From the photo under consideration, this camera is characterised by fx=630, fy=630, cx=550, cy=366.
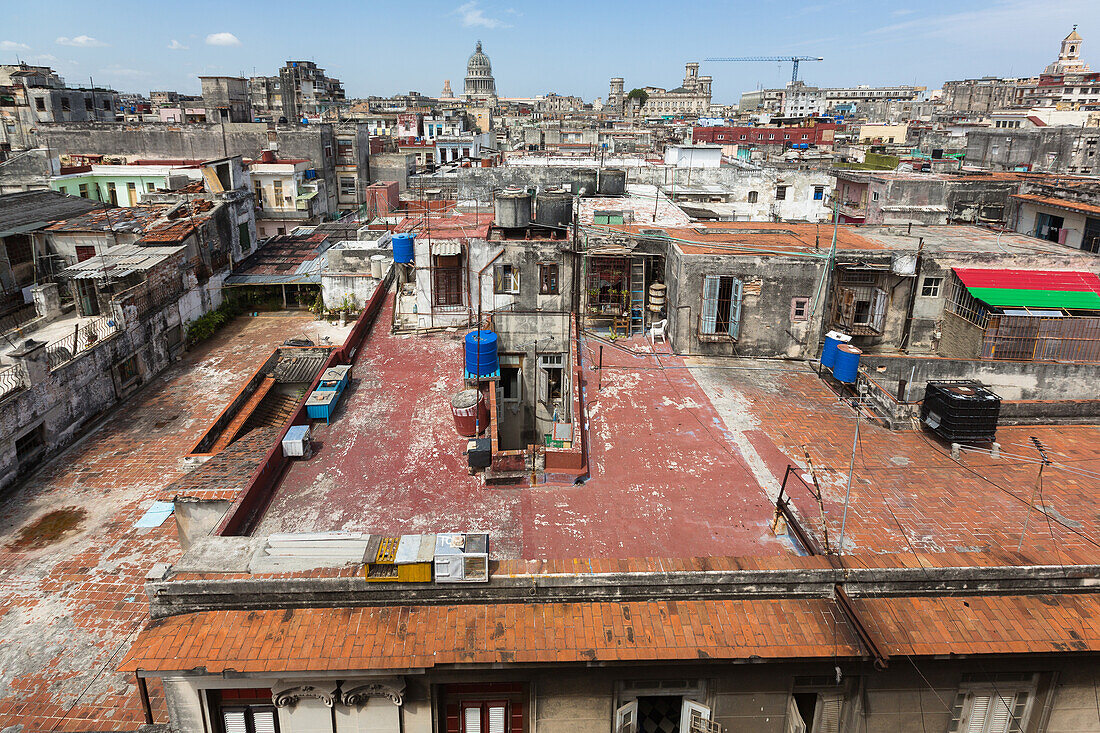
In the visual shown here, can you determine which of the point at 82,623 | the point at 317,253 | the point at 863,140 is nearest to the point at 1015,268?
the point at 82,623

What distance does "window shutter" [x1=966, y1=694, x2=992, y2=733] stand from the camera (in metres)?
12.0

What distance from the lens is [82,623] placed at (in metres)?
17.1

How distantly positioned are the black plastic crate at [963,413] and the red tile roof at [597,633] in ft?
18.6

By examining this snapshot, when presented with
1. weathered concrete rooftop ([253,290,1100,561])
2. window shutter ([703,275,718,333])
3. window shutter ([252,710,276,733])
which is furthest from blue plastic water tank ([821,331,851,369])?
window shutter ([252,710,276,733])

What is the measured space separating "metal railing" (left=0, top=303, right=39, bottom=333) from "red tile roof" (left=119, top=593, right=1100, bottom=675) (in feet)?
99.9

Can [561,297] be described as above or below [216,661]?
above

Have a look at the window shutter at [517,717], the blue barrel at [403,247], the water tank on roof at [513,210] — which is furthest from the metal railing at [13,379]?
the window shutter at [517,717]

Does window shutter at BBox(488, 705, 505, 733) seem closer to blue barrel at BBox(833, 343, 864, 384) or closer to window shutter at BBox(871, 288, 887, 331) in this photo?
blue barrel at BBox(833, 343, 864, 384)

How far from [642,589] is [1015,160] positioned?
64.0m

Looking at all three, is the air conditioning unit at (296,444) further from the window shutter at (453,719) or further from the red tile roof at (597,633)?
the window shutter at (453,719)

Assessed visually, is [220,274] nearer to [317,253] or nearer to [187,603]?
[317,253]

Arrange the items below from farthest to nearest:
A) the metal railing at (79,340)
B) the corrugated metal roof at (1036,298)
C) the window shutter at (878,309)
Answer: the metal railing at (79,340) < the window shutter at (878,309) < the corrugated metal roof at (1036,298)

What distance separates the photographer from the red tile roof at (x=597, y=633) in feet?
33.8

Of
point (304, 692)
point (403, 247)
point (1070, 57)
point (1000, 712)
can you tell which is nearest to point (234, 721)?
point (304, 692)
